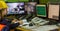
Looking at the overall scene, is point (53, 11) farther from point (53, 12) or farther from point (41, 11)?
point (41, 11)

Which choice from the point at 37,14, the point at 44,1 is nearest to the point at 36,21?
the point at 37,14

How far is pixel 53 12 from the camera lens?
282 centimetres

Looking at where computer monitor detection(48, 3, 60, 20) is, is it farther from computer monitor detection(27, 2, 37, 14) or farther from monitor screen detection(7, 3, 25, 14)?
monitor screen detection(7, 3, 25, 14)

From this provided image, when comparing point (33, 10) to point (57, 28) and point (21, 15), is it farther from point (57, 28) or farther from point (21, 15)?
point (57, 28)

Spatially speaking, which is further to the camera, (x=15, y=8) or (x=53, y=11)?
(x=15, y=8)

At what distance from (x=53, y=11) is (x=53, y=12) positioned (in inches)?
0.8

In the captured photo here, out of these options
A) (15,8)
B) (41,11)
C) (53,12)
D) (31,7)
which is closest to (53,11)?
(53,12)

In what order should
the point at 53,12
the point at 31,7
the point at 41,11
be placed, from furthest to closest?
1. the point at 31,7
2. the point at 41,11
3. the point at 53,12

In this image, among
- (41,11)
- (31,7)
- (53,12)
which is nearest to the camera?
(53,12)

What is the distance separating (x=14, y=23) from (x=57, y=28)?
2.72ft

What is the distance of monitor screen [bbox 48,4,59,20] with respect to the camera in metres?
2.75

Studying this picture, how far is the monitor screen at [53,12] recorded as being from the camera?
2746 mm

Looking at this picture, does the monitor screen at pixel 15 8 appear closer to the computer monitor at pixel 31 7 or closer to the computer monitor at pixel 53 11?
the computer monitor at pixel 31 7

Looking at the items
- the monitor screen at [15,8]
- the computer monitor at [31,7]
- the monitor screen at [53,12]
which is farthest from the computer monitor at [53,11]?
the monitor screen at [15,8]
